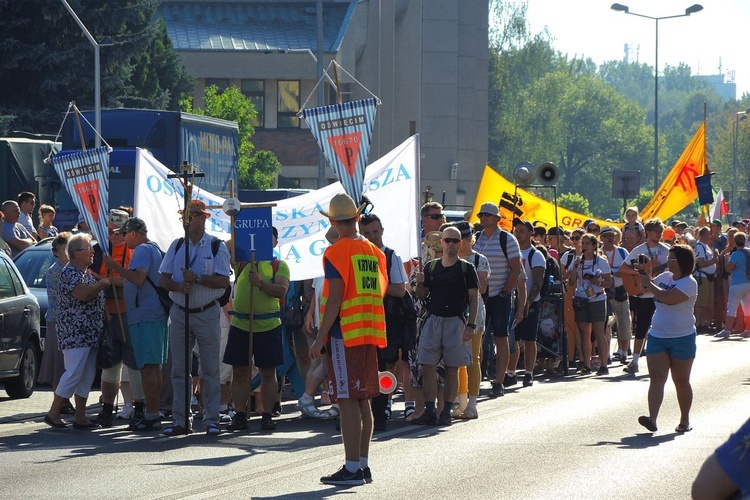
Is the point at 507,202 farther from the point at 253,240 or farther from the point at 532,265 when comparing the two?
the point at 253,240

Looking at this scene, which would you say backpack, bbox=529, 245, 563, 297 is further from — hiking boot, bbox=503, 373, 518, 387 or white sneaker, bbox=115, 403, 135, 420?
white sneaker, bbox=115, 403, 135, 420

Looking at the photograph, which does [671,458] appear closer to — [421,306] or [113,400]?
[421,306]

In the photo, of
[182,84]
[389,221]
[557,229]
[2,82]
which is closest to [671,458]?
[389,221]

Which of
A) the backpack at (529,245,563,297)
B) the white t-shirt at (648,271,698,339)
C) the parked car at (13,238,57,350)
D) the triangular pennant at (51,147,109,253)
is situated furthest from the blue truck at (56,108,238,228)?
the white t-shirt at (648,271,698,339)

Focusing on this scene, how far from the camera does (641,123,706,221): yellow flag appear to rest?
97.0ft

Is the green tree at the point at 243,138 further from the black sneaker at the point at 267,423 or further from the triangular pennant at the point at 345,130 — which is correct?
the black sneaker at the point at 267,423

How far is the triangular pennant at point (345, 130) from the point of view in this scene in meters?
15.0

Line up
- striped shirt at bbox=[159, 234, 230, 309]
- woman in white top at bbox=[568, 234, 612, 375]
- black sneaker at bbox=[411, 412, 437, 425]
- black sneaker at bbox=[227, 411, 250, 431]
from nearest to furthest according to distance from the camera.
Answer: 1. striped shirt at bbox=[159, 234, 230, 309]
2. black sneaker at bbox=[227, 411, 250, 431]
3. black sneaker at bbox=[411, 412, 437, 425]
4. woman in white top at bbox=[568, 234, 612, 375]

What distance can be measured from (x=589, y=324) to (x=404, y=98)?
2156 inches

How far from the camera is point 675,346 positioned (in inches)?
495

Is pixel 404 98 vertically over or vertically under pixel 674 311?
over

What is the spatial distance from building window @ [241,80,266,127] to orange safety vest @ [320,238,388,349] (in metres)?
56.5

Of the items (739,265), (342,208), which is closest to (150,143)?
(739,265)

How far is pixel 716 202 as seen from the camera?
3812 centimetres
